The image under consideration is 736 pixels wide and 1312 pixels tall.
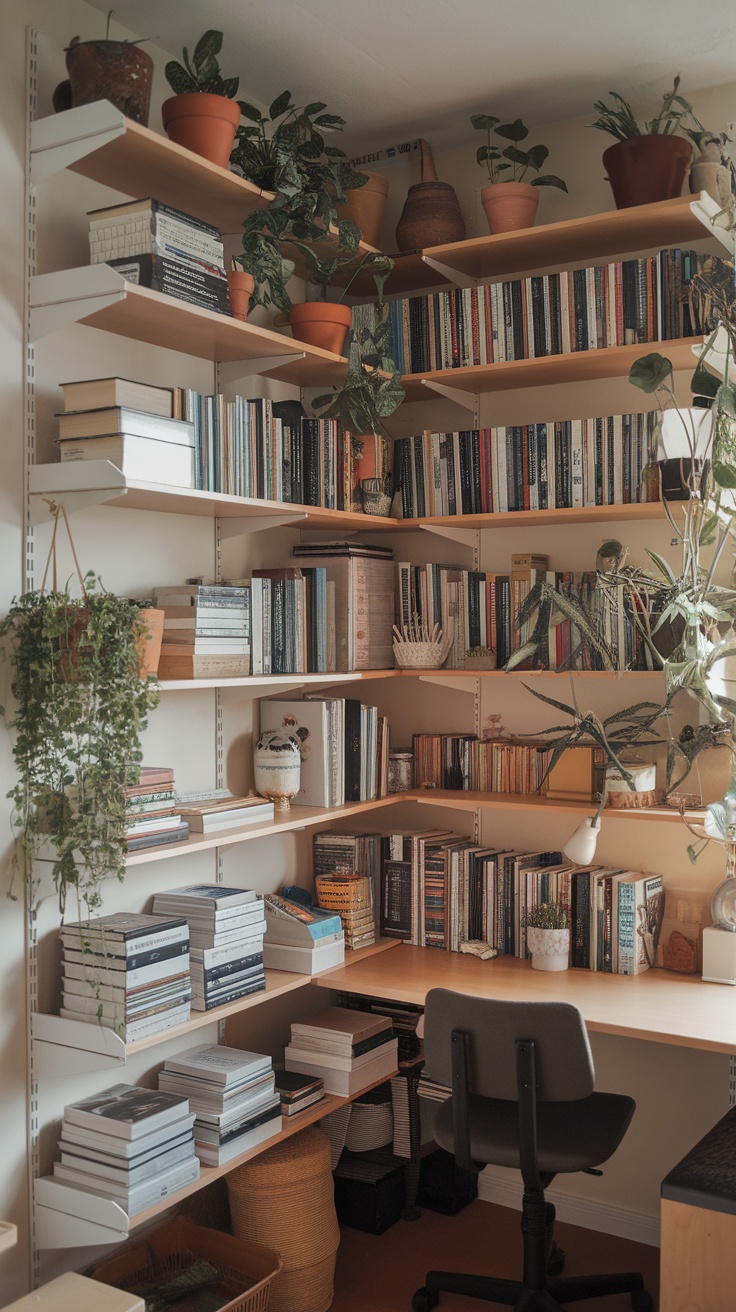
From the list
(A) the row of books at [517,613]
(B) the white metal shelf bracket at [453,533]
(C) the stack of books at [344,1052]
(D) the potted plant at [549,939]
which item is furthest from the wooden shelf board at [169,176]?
(C) the stack of books at [344,1052]

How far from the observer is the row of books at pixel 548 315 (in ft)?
8.77

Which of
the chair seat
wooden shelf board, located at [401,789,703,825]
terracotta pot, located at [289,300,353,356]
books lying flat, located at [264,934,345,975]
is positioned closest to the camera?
the chair seat

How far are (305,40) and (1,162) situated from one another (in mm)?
849

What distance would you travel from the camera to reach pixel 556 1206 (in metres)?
3.03

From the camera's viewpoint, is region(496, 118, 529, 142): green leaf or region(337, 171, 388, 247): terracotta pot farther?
region(337, 171, 388, 247): terracotta pot

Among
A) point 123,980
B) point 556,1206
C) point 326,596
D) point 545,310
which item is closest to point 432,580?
point 326,596

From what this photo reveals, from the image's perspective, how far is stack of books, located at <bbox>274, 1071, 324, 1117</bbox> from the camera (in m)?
2.65

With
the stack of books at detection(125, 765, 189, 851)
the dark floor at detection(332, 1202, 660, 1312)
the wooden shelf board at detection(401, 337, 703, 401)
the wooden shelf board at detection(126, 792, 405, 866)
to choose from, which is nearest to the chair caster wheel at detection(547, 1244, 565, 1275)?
the dark floor at detection(332, 1202, 660, 1312)

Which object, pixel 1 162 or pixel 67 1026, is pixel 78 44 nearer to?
pixel 1 162

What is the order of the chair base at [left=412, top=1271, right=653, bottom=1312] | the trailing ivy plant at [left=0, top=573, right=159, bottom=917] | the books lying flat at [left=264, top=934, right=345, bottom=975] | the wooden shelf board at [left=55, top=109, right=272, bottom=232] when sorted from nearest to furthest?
the trailing ivy plant at [left=0, top=573, right=159, bottom=917], the wooden shelf board at [left=55, top=109, right=272, bottom=232], the chair base at [left=412, top=1271, right=653, bottom=1312], the books lying flat at [left=264, top=934, right=345, bottom=975]

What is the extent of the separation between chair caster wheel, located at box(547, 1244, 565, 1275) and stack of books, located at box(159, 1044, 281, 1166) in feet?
2.56

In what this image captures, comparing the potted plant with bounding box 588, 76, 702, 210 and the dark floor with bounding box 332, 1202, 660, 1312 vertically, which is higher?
the potted plant with bounding box 588, 76, 702, 210

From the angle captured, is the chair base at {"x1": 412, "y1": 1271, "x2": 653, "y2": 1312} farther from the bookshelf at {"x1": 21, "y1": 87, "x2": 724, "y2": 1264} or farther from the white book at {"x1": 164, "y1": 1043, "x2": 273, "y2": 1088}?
the white book at {"x1": 164, "y1": 1043, "x2": 273, "y2": 1088}

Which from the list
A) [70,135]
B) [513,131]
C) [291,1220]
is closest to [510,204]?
[513,131]
